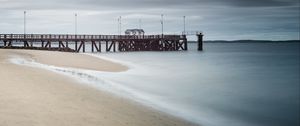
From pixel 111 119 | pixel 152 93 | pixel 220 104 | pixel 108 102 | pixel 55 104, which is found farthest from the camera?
pixel 152 93

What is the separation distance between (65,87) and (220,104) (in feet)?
18.5

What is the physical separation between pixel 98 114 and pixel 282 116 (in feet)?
21.4

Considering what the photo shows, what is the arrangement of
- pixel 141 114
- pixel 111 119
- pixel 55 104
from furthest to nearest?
pixel 141 114, pixel 55 104, pixel 111 119

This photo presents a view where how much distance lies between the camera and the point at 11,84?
39.8 ft

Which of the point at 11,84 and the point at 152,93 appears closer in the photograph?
the point at 11,84

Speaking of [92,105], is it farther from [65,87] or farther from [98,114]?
[65,87]

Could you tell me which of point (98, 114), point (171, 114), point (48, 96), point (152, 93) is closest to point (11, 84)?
point (48, 96)

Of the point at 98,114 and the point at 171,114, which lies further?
the point at 171,114

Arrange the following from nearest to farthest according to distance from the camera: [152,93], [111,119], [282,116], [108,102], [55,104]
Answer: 1. [111,119]
2. [55,104]
3. [108,102]
4. [282,116]
5. [152,93]

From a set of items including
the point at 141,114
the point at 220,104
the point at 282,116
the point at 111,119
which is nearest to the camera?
the point at 111,119

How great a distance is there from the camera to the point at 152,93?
674 inches

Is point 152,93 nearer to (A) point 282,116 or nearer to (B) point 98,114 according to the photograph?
(A) point 282,116

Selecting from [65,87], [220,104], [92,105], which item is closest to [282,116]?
[220,104]

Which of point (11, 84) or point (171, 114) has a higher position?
point (11, 84)
